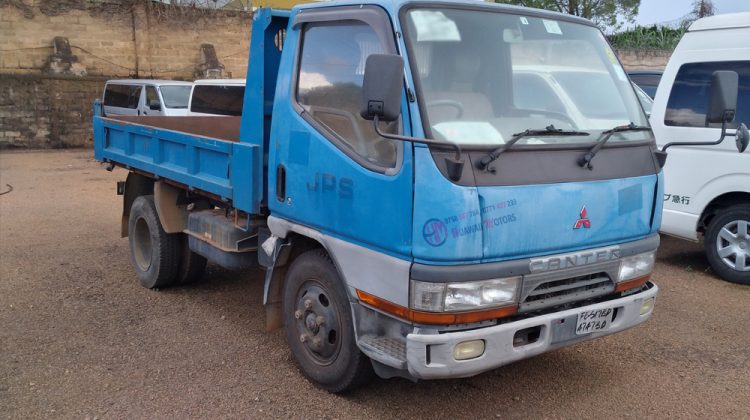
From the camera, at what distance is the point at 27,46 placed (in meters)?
18.1

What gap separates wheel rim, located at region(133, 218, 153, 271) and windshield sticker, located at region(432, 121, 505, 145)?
3.82 meters

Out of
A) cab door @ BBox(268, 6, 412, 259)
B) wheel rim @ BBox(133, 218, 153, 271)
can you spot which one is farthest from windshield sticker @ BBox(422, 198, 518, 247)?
wheel rim @ BBox(133, 218, 153, 271)

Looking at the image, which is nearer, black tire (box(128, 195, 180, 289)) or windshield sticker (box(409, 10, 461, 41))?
windshield sticker (box(409, 10, 461, 41))

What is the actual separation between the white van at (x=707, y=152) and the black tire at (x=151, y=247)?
487 cm

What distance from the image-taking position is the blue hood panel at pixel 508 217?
3041 mm

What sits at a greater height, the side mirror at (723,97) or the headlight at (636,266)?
the side mirror at (723,97)

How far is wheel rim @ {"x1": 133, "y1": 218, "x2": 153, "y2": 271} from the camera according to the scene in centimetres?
617

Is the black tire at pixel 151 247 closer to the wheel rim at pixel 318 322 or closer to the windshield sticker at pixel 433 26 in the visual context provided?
the wheel rim at pixel 318 322

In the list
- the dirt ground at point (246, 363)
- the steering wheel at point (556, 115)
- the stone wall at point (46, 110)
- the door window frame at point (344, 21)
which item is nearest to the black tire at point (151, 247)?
the dirt ground at point (246, 363)

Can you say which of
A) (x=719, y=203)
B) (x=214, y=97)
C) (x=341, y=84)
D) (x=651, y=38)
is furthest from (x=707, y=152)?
(x=651, y=38)

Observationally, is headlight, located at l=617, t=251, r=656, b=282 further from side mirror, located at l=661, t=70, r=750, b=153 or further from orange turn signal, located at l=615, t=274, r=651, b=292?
side mirror, located at l=661, t=70, r=750, b=153

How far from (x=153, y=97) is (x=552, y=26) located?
1351 centimetres

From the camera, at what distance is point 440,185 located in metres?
3.04

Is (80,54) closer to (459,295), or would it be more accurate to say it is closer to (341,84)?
(341,84)
